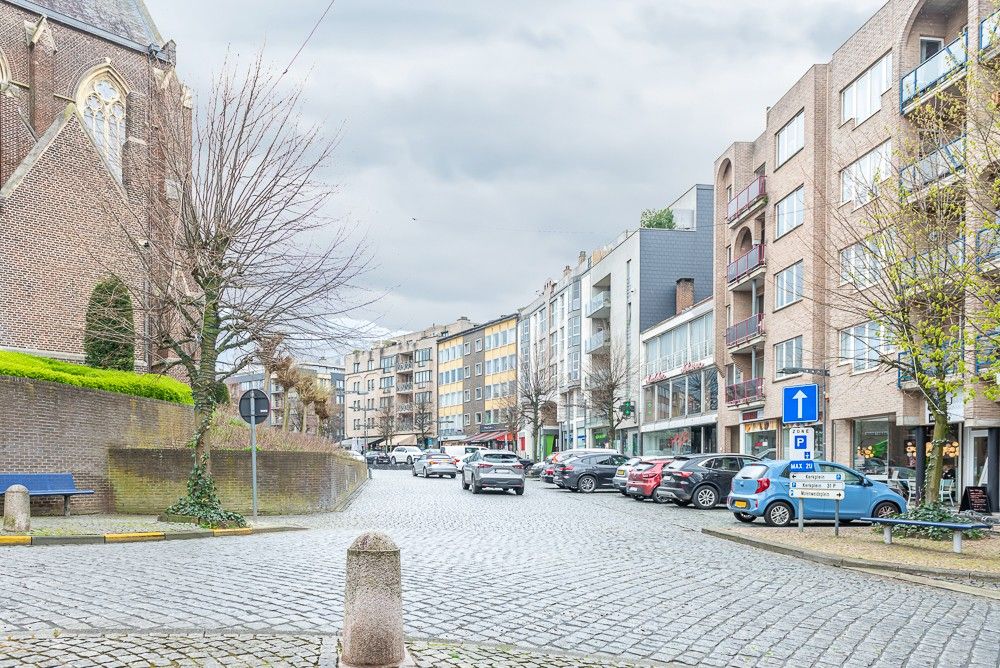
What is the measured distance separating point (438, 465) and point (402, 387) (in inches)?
2905

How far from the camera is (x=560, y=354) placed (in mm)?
79688

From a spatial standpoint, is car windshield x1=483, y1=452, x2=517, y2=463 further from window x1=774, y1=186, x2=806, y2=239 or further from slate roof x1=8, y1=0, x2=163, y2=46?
slate roof x1=8, y1=0, x2=163, y2=46

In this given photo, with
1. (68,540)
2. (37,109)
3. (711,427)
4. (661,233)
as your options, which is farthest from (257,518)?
(661,233)

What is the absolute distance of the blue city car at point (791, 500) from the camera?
20.0 metres

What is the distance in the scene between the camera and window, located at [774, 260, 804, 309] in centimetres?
3775

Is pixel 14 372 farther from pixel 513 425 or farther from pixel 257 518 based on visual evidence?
pixel 513 425

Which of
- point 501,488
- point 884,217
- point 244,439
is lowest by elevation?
point 501,488

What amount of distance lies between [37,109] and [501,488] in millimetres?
20570

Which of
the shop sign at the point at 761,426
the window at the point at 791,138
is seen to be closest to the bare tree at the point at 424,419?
the shop sign at the point at 761,426

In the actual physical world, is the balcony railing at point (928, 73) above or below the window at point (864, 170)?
above

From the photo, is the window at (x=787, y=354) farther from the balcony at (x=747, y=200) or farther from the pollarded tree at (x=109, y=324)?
the pollarded tree at (x=109, y=324)

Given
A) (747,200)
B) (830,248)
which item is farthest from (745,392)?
(830,248)

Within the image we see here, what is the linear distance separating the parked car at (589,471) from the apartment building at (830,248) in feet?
23.3

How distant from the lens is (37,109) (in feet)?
109
